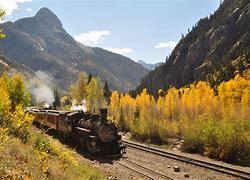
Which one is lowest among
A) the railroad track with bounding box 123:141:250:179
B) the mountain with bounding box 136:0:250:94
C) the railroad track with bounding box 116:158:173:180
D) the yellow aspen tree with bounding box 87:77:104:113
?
the railroad track with bounding box 116:158:173:180

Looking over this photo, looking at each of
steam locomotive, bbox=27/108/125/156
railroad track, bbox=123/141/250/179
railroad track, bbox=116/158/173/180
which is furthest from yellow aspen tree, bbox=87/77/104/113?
railroad track, bbox=116/158/173/180

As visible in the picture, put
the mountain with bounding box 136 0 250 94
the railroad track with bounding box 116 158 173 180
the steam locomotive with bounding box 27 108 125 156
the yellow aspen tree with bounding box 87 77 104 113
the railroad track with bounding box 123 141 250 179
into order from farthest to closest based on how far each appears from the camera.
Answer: the mountain with bounding box 136 0 250 94, the yellow aspen tree with bounding box 87 77 104 113, the steam locomotive with bounding box 27 108 125 156, the railroad track with bounding box 116 158 173 180, the railroad track with bounding box 123 141 250 179

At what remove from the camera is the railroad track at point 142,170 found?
1617 centimetres

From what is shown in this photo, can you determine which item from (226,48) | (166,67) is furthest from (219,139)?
(166,67)

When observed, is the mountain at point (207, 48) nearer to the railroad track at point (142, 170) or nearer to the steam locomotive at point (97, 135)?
the steam locomotive at point (97, 135)

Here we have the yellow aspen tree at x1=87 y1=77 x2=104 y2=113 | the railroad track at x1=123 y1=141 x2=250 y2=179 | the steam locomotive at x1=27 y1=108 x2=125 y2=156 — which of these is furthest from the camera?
the yellow aspen tree at x1=87 y1=77 x2=104 y2=113

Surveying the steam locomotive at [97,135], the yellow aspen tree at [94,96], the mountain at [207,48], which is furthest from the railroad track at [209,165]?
the mountain at [207,48]

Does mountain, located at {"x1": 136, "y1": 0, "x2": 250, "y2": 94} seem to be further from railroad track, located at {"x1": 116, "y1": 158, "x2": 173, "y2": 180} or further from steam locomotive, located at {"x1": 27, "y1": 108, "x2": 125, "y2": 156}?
railroad track, located at {"x1": 116, "y1": 158, "x2": 173, "y2": 180}

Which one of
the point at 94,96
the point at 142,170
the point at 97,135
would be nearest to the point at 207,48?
the point at 94,96

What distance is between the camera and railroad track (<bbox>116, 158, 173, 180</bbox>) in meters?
16.2

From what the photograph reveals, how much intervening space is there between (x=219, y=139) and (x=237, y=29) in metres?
156

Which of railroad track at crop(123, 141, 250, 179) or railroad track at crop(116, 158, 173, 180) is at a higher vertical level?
railroad track at crop(123, 141, 250, 179)

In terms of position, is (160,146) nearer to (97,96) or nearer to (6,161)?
(6,161)

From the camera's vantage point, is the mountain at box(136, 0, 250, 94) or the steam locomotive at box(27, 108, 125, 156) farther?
the mountain at box(136, 0, 250, 94)
